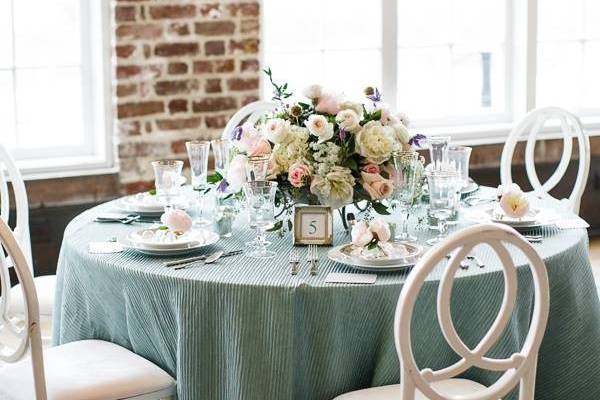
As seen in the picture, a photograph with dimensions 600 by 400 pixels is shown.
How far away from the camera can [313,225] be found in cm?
313

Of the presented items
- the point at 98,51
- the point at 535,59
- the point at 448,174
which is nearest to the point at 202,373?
the point at 448,174

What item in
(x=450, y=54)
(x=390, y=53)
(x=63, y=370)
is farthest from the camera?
(x=450, y=54)

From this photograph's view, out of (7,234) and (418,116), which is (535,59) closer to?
(418,116)

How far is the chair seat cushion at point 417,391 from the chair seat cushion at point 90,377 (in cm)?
51

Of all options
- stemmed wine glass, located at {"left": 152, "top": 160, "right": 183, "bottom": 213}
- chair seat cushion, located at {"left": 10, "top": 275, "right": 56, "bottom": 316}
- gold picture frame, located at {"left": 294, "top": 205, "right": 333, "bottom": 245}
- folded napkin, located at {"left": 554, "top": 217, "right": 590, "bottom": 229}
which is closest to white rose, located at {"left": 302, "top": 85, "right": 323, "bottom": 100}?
gold picture frame, located at {"left": 294, "top": 205, "right": 333, "bottom": 245}

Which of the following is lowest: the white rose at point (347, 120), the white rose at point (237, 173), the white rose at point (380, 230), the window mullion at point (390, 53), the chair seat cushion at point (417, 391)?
the chair seat cushion at point (417, 391)

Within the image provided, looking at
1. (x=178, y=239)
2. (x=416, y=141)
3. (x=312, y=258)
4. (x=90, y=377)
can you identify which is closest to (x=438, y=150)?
(x=416, y=141)

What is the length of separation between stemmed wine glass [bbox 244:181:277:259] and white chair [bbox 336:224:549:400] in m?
0.67

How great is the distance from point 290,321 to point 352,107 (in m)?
0.79

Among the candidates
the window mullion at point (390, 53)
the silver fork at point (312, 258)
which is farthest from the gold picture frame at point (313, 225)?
the window mullion at point (390, 53)

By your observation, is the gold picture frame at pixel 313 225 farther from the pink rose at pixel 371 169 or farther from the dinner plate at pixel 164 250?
the dinner plate at pixel 164 250

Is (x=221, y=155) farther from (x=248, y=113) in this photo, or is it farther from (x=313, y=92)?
(x=248, y=113)

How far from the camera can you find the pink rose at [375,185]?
3.14 meters

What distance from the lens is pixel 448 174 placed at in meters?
3.09
